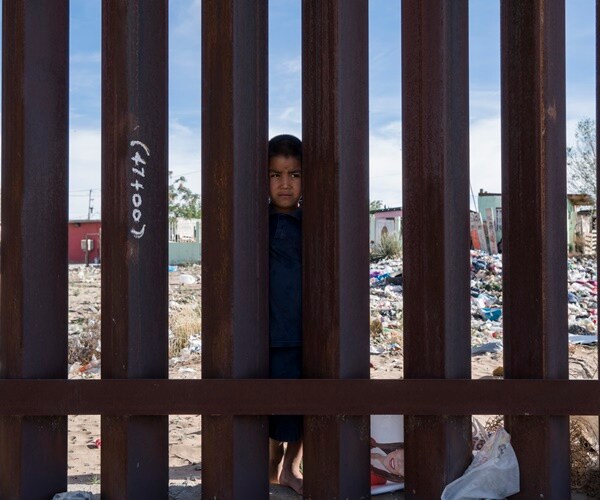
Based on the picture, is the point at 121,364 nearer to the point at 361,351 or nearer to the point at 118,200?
the point at 118,200

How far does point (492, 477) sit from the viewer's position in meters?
2.15

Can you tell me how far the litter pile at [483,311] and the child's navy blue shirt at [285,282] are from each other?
14.9 ft

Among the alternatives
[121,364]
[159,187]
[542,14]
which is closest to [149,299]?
[121,364]

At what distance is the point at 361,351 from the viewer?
2170mm

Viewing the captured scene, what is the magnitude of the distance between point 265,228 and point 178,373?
14.1ft

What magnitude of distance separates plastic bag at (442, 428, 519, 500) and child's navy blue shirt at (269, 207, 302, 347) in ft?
2.50

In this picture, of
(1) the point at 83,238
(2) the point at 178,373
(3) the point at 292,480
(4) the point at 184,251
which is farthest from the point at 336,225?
(1) the point at 83,238

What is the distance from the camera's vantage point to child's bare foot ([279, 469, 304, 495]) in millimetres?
2545

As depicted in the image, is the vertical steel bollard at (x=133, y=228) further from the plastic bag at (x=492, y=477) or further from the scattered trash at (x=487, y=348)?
the scattered trash at (x=487, y=348)

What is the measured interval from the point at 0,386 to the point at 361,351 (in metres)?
1.24

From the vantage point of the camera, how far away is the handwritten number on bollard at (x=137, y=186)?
2.15 meters

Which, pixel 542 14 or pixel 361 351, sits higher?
pixel 542 14

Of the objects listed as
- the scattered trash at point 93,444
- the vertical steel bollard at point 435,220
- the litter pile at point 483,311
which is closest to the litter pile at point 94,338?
the scattered trash at point 93,444

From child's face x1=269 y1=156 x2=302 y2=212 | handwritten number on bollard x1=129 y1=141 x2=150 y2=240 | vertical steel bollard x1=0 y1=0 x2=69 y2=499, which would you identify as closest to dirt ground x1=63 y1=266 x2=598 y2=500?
vertical steel bollard x1=0 y1=0 x2=69 y2=499
